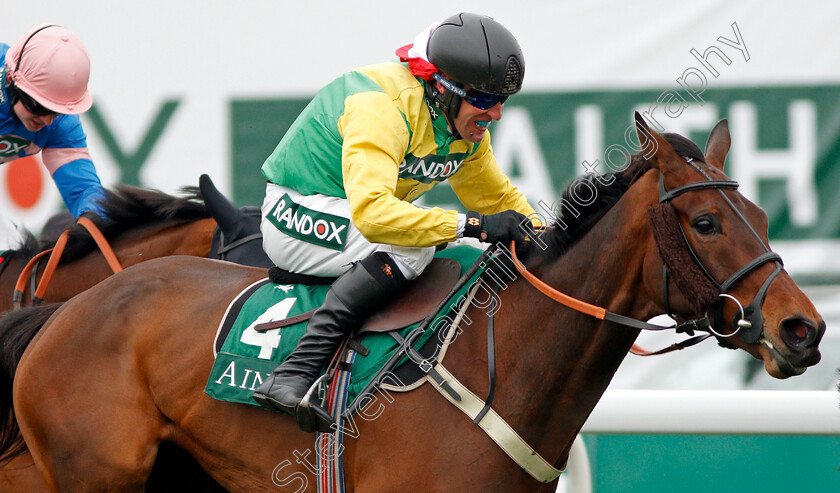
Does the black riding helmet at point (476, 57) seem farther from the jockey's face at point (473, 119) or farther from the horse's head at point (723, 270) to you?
the horse's head at point (723, 270)

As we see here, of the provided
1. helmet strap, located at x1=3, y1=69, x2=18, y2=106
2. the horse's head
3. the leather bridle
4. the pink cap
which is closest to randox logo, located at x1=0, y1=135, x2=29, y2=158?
helmet strap, located at x1=3, y1=69, x2=18, y2=106

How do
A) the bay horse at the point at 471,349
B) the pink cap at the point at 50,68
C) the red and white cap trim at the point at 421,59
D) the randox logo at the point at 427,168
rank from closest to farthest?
the bay horse at the point at 471,349 → the red and white cap trim at the point at 421,59 → the randox logo at the point at 427,168 → the pink cap at the point at 50,68

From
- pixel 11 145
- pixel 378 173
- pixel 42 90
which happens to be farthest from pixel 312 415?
pixel 11 145

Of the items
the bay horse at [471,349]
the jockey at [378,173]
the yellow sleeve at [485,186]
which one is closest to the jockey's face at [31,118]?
the bay horse at [471,349]

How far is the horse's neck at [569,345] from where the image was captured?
267 cm

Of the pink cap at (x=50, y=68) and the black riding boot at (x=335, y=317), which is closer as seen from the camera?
the black riding boot at (x=335, y=317)

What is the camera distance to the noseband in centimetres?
236

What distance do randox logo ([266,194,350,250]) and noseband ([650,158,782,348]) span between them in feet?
3.46

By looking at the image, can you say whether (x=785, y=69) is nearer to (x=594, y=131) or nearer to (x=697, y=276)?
(x=594, y=131)

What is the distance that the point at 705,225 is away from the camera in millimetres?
2463

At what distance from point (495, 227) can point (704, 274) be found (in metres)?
0.66

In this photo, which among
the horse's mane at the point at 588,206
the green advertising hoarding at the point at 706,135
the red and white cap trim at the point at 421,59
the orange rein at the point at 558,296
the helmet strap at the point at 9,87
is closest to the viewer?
the orange rein at the point at 558,296

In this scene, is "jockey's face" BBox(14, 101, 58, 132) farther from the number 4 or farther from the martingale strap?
the martingale strap

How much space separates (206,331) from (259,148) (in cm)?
362
